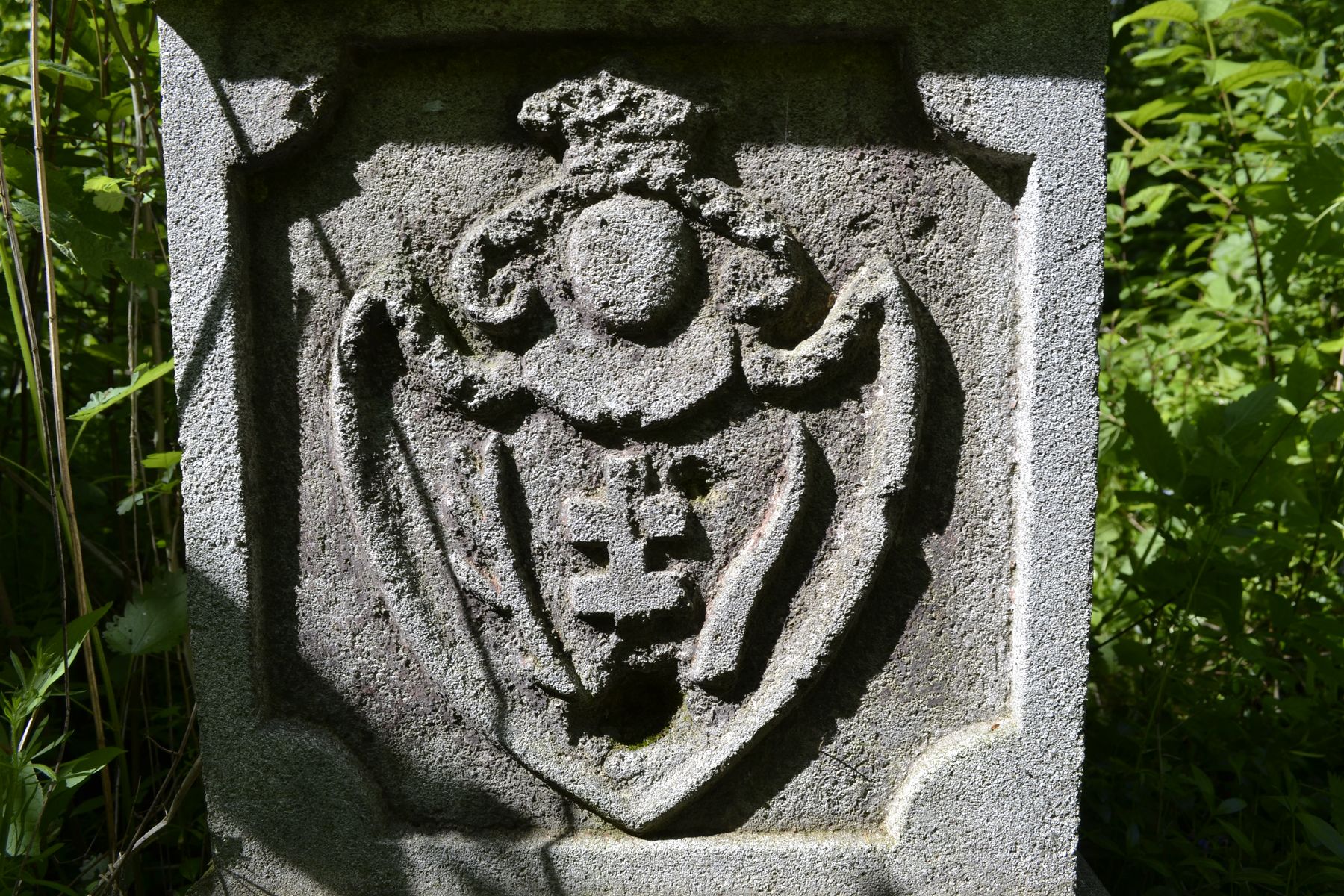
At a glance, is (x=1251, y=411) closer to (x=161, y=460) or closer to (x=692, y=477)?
(x=692, y=477)

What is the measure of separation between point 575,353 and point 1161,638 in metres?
1.80

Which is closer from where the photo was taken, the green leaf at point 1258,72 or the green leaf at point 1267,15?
the green leaf at point 1267,15

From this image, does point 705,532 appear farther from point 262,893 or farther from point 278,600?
point 262,893

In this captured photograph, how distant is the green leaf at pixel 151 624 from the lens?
157 cm

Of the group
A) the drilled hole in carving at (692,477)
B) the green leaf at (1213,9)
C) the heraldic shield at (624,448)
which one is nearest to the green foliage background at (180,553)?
the green leaf at (1213,9)

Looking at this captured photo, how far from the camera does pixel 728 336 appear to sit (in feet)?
4.75

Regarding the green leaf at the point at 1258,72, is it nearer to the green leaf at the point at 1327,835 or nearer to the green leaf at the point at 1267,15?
the green leaf at the point at 1267,15

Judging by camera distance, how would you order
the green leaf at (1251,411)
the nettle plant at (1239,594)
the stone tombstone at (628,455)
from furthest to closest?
1. the green leaf at (1251,411)
2. the nettle plant at (1239,594)
3. the stone tombstone at (628,455)

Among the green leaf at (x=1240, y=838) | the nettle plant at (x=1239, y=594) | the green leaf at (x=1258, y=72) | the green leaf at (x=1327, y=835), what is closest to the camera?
the green leaf at (x=1327, y=835)

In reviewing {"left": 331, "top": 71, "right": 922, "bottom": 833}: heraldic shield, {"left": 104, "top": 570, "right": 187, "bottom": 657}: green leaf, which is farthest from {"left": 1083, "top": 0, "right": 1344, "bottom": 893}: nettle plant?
{"left": 104, "top": 570, "right": 187, "bottom": 657}: green leaf

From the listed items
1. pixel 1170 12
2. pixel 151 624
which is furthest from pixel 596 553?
pixel 1170 12

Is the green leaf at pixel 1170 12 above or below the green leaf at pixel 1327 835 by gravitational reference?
above

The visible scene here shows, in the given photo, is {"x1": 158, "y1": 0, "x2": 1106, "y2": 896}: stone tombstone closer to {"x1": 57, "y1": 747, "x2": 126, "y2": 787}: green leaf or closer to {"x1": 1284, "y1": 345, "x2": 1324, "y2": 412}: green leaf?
{"x1": 57, "y1": 747, "x2": 126, "y2": 787}: green leaf

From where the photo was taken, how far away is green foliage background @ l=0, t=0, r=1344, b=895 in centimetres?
160
